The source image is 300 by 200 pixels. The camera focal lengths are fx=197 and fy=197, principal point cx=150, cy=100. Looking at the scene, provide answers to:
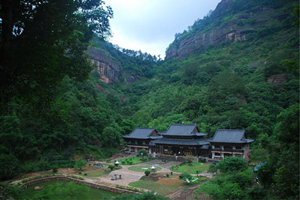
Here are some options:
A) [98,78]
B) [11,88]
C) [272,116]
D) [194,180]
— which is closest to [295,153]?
A: [11,88]

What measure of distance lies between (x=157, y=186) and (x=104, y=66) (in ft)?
212

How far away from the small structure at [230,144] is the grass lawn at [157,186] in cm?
1343

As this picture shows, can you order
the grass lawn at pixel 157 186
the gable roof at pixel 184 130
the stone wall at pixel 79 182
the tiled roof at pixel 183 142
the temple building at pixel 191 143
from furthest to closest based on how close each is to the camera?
the gable roof at pixel 184 130, the tiled roof at pixel 183 142, the temple building at pixel 191 143, the stone wall at pixel 79 182, the grass lawn at pixel 157 186

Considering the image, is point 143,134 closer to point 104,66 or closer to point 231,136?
point 231,136

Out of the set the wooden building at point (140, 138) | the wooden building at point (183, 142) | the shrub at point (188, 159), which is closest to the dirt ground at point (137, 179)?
the shrub at point (188, 159)

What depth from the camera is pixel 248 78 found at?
4953cm

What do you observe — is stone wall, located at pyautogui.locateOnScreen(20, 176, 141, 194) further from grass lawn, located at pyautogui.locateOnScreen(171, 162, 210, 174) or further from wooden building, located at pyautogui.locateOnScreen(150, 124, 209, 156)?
wooden building, located at pyautogui.locateOnScreen(150, 124, 209, 156)

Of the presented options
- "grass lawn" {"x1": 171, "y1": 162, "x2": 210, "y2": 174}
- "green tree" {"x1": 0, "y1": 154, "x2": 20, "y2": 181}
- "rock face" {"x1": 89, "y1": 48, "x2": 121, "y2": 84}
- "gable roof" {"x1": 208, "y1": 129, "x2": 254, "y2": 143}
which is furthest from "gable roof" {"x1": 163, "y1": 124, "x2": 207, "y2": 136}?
"rock face" {"x1": 89, "y1": 48, "x2": 121, "y2": 84}

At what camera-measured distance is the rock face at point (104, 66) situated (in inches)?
2881

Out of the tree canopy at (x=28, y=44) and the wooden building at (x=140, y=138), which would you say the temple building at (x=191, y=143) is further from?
the tree canopy at (x=28, y=44)

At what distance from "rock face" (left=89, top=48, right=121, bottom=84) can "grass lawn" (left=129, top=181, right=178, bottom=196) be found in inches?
2311

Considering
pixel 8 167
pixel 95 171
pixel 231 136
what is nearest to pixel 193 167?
pixel 231 136

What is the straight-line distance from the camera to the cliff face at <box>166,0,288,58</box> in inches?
3110

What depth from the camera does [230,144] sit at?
28016mm
